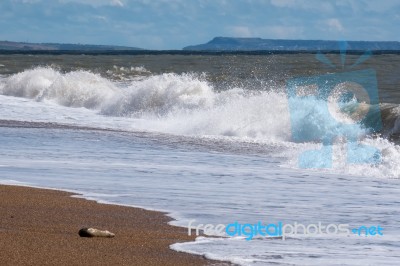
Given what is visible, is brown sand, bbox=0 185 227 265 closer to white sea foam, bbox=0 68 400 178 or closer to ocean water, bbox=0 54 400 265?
ocean water, bbox=0 54 400 265

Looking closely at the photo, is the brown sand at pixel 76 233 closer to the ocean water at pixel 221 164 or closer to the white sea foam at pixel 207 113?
the ocean water at pixel 221 164

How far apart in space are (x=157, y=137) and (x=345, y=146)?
3.98 metres

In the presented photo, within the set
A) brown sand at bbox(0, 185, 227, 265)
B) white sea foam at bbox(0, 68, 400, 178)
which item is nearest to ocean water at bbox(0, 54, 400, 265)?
white sea foam at bbox(0, 68, 400, 178)

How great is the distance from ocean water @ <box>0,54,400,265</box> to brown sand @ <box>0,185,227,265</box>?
0.88 ft

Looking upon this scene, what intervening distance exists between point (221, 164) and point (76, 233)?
5.45 m

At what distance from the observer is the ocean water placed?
23.9 feet

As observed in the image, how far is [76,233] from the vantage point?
23.5 ft

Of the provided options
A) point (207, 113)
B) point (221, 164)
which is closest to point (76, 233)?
point (221, 164)

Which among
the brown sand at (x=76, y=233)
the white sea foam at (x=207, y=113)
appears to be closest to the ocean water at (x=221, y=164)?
the white sea foam at (x=207, y=113)

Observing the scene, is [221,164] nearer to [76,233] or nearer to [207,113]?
[76,233]

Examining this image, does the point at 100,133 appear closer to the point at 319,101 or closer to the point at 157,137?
the point at 157,137

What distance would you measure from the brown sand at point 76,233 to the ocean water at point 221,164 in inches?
10.6

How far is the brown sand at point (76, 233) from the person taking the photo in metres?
6.32

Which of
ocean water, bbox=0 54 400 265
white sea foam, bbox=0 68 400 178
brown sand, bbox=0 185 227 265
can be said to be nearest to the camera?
brown sand, bbox=0 185 227 265
